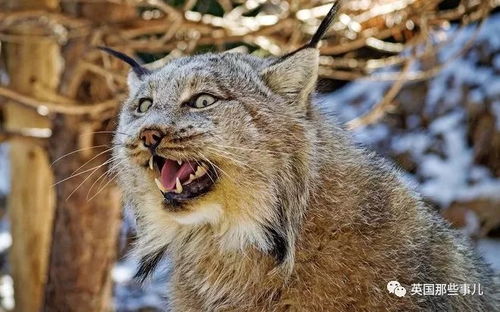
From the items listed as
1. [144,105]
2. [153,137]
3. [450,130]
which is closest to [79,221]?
[144,105]

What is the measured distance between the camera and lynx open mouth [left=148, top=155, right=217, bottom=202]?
106 inches

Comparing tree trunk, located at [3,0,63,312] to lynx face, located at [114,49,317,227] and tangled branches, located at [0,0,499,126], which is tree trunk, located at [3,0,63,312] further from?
lynx face, located at [114,49,317,227]

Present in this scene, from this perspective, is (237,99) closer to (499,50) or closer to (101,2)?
(101,2)

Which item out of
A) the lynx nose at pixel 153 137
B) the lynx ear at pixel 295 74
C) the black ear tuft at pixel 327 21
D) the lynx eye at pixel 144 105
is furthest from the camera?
the lynx eye at pixel 144 105

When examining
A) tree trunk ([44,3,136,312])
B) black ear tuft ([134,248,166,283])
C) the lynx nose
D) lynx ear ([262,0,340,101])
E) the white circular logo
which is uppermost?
lynx ear ([262,0,340,101])

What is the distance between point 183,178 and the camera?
2.72 m

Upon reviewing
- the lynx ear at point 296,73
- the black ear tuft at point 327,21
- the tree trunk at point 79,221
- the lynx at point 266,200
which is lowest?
the tree trunk at point 79,221

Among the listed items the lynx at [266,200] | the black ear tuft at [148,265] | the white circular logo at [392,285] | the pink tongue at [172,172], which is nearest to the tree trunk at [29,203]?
the black ear tuft at [148,265]

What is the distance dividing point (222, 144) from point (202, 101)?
0.22 m

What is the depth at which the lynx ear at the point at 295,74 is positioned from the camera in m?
2.88

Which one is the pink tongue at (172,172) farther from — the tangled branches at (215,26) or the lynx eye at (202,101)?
the tangled branches at (215,26)

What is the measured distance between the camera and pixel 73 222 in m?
5.39

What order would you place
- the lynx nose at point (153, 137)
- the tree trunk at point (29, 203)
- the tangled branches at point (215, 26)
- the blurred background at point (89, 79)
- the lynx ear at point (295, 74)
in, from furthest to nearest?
the tree trunk at point (29, 203) → the blurred background at point (89, 79) → the tangled branches at point (215, 26) → the lynx ear at point (295, 74) → the lynx nose at point (153, 137)

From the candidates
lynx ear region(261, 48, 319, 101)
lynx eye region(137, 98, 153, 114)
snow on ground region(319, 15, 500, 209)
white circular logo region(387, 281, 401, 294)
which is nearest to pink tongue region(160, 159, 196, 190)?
lynx eye region(137, 98, 153, 114)
